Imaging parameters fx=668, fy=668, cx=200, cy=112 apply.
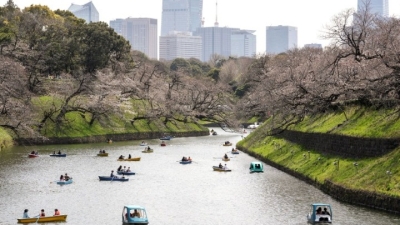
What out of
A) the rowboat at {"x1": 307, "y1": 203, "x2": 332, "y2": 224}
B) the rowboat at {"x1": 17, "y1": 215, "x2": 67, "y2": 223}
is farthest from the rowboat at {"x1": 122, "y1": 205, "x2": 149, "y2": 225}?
the rowboat at {"x1": 307, "y1": 203, "x2": 332, "y2": 224}

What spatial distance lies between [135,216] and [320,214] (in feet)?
36.5

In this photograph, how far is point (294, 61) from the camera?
109062 mm

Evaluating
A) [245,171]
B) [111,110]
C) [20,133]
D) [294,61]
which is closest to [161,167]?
[245,171]

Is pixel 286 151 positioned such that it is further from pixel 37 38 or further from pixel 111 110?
pixel 37 38

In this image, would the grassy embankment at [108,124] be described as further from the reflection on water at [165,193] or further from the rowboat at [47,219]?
the rowboat at [47,219]

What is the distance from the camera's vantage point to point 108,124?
10881cm

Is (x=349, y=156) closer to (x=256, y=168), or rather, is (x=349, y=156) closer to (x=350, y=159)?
(x=350, y=159)

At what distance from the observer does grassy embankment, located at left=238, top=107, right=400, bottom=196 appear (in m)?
43.4

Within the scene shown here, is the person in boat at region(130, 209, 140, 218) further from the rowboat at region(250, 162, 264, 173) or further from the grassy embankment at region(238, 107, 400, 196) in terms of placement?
the rowboat at region(250, 162, 264, 173)

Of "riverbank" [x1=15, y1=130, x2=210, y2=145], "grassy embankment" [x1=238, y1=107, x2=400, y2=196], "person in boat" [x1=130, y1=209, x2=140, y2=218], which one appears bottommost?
"riverbank" [x1=15, y1=130, x2=210, y2=145]

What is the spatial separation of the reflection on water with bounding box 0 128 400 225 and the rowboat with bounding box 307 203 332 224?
0.51 m

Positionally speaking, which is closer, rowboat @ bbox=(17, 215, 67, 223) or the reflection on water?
rowboat @ bbox=(17, 215, 67, 223)

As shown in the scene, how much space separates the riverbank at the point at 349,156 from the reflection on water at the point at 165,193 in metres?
1.07

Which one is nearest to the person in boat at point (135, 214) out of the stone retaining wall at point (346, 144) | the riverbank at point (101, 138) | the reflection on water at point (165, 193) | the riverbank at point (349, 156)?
the reflection on water at point (165, 193)
